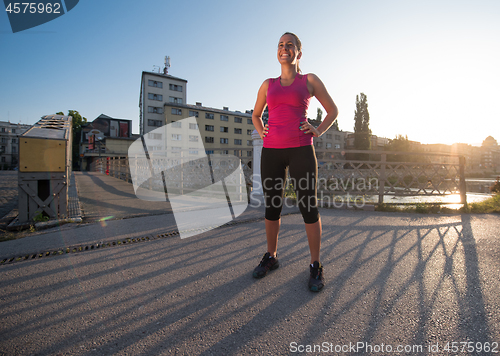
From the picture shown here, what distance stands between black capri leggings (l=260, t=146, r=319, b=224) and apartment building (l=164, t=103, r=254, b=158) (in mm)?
41135

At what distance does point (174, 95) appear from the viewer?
157ft

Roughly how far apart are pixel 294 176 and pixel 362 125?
46862 mm

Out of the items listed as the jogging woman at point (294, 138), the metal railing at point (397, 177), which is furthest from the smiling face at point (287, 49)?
the metal railing at point (397, 177)

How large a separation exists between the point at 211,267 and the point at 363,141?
45238 millimetres

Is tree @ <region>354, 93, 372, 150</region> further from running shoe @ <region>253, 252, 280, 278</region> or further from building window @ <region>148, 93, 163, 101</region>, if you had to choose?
running shoe @ <region>253, 252, 280, 278</region>

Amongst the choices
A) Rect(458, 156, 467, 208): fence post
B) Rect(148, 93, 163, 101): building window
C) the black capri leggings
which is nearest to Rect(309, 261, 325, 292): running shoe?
the black capri leggings

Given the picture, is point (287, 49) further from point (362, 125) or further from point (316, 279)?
point (362, 125)

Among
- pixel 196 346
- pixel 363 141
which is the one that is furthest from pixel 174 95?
pixel 196 346

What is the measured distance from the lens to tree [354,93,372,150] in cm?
4216

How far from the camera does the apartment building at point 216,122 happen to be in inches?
1766

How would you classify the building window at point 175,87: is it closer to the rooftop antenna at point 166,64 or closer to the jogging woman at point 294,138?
the rooftop antenna at point 166,64

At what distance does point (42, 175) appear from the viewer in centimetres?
335

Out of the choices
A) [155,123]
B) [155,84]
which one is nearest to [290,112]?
[155,123]

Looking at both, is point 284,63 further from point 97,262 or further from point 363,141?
point 363,141
